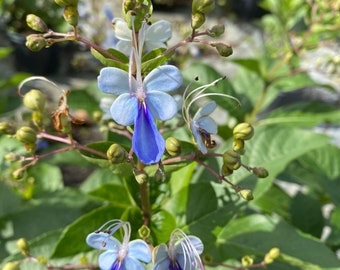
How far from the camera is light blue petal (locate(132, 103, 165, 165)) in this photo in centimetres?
62

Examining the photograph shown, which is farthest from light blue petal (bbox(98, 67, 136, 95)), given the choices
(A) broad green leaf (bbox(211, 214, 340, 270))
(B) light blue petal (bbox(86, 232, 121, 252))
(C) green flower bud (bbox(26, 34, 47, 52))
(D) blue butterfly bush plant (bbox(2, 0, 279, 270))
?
(A) broad green leaf (bbox(211, 214, 340, 270))

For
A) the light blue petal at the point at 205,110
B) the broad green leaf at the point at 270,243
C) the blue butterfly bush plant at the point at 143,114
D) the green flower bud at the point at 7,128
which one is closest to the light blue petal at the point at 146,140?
the blue butterfly bush plant at the point at 143,114

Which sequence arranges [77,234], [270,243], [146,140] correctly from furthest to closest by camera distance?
[270,243] < [77,234] < [146,140]

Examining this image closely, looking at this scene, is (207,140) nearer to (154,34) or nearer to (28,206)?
(154,34)

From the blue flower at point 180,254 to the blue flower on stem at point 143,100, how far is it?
0.15 meters

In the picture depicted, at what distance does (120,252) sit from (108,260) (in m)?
0.02

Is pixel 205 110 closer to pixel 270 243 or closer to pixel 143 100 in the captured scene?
pixel 143 100

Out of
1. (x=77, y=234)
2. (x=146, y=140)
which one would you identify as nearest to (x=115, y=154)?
(x=146, y=140)

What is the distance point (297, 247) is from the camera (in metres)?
0.96

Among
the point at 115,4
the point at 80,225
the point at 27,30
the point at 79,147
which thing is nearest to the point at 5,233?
the point at 80,225

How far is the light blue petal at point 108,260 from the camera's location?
0.70 metres

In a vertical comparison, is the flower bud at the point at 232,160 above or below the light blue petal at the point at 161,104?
below

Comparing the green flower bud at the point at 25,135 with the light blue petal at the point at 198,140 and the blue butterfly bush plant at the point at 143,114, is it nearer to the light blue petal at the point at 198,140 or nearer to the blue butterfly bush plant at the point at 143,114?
the blue butterfly bush plant at the point at 143,114

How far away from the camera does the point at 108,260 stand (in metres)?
0.71
